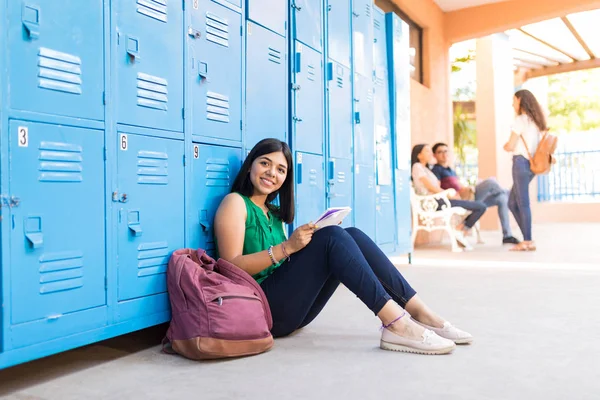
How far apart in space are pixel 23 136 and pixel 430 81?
21.3 ft

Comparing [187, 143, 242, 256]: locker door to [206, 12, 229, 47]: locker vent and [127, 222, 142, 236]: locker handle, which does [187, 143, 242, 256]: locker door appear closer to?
[127, 222, 142, 236]: locker handle

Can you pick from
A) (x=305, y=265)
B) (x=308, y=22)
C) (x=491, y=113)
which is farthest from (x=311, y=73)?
(x=491, y=113)

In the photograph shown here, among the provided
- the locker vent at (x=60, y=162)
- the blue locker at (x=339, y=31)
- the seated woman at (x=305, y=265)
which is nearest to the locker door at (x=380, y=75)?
the blue locker at (x=339, y=31)

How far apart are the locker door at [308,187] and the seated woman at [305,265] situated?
0.83m

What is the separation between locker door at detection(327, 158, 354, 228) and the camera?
3793 mm

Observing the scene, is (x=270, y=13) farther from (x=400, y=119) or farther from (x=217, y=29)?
(x=400, y=119)

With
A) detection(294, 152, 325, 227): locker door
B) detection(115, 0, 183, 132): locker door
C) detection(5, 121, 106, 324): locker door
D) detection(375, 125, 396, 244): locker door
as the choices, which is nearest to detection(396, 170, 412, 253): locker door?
detection(375, 125, 396, 244): locker door

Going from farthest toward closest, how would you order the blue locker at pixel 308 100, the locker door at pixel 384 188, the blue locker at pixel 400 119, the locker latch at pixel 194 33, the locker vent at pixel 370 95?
the blue locker at pixel 400 119
the locker door at pixel 384 188
the locker vent at pixel 370 95
the blue locker at pixel 308 100
the locker latch at pixel 194 33

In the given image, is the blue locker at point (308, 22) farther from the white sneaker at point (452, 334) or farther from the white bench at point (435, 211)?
the white bench at point (435, 211)

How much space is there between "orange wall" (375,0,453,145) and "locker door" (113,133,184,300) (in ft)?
15.8

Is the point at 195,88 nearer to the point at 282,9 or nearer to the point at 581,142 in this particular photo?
the point at 282,9

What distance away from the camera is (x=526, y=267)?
4680 mm

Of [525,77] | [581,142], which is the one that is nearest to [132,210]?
[525,77]

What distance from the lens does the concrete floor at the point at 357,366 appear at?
1.72 m
